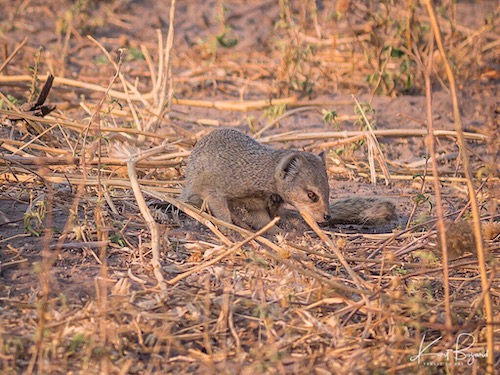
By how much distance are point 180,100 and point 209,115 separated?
34 cm

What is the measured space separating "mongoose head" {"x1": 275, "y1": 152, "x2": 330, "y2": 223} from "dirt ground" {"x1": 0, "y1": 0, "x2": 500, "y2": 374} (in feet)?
0.63

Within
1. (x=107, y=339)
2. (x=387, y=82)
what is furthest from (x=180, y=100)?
(x=107, y=339)

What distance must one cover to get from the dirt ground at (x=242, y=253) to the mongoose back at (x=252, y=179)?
0.20 meters

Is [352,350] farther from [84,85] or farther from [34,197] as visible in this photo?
[84,85]

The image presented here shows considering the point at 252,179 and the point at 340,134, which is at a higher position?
the point at 340,134

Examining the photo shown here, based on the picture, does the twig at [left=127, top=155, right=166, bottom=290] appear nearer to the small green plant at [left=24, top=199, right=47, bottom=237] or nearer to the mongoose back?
the small green plant at [left=24, top=199, right=47, bottom=237]

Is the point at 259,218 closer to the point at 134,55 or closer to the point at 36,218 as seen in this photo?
the point at 36,218

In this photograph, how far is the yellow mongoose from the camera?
4750 mm

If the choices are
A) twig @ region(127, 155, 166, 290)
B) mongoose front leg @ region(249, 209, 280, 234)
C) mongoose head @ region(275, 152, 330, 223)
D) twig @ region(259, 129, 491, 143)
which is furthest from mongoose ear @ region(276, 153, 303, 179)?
twig @ region(259, 129, 491, 143)

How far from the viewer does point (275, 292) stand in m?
3.78

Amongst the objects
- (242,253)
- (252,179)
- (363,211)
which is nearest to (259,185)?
(252,179)

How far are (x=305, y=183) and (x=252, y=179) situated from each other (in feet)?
1.20

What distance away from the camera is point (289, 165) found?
4781 mm

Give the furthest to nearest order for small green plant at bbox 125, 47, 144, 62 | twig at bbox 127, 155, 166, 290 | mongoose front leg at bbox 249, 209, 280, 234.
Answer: small green plant at bbox 125, 47, 144, 62, mongoose front leg at bbox 249, 209, 280, 234, twig at bbox 127, 155, 166, 290
